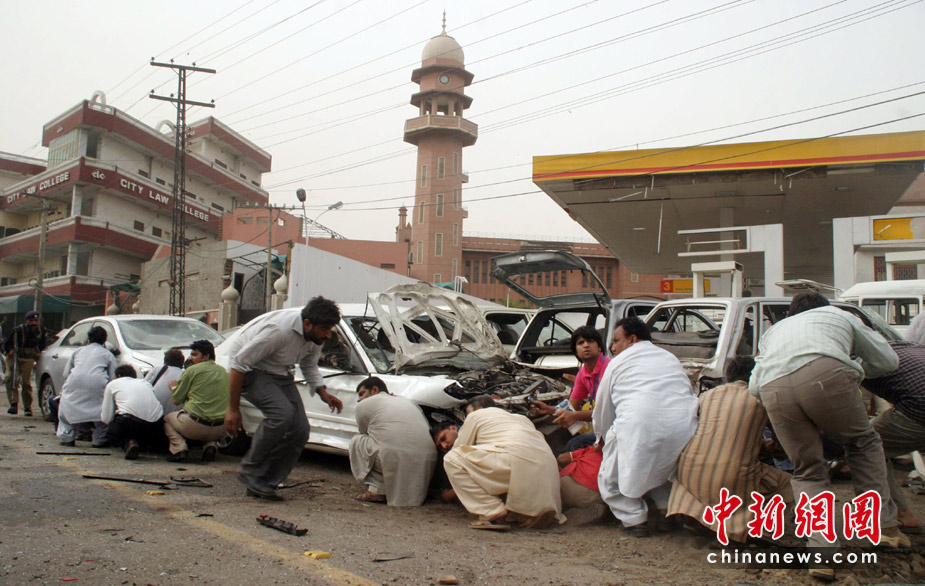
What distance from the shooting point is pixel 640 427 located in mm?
4203

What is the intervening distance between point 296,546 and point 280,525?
0.34 metres

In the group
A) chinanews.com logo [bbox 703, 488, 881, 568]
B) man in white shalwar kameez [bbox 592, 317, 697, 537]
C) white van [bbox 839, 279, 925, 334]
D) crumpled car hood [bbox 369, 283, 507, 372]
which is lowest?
chinanews.com logo [bbox 703, 488, 881, 568]

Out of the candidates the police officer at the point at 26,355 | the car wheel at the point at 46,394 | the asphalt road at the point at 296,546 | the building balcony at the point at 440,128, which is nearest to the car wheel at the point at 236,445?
the asphalt road at the point at 296,546

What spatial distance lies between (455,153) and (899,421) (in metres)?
57.4

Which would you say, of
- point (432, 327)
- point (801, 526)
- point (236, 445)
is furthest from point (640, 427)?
point (236, 445)

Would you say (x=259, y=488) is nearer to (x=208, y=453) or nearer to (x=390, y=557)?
(x=390, y=557)

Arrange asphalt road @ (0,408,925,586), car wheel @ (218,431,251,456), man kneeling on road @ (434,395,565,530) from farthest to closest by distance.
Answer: car wheel @ (218,431,251,456)
man kneeling on road @ (434,395,565,530)
asphalt road @ (0,408,925,586)

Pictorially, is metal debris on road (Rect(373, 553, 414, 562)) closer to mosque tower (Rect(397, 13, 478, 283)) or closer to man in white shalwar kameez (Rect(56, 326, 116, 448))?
man in white shalwar kameez (Rect(56, 326, 116, 448))

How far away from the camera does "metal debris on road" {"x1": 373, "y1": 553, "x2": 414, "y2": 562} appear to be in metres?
3.52

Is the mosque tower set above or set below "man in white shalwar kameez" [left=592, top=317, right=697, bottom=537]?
above

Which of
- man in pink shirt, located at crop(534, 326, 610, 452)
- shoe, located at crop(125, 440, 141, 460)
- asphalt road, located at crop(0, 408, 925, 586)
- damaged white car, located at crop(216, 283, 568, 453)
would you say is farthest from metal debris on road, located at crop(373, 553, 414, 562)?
shoe, located at crop(125, 440, 141, 460)

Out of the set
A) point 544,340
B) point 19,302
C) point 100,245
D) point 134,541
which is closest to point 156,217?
point 100,245

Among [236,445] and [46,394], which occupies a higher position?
[46,394]

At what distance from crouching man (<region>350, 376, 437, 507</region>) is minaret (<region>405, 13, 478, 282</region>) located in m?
53.2
